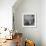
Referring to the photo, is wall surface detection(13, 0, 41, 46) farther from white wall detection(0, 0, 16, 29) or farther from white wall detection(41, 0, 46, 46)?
white wall detection(0, 0, 16, 29)

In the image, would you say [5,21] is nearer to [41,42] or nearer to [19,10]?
[19,10]

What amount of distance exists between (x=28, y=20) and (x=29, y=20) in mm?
42

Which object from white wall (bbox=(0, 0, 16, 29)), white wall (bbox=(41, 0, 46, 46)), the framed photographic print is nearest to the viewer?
white wall (bbox=(0, 0, 16, 29))

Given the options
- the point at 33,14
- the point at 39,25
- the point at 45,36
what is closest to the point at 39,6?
the point at 33,14

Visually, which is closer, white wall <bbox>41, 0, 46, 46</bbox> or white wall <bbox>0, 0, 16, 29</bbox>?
white wall <bbox>0, 0, 16, 29</bbox>

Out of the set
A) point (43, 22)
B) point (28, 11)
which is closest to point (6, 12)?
point (28, 11)

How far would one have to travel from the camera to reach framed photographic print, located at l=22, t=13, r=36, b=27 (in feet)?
15.3

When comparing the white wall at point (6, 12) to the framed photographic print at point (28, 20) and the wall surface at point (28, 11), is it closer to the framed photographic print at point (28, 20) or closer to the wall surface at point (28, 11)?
the wall surface at point (28, 11)

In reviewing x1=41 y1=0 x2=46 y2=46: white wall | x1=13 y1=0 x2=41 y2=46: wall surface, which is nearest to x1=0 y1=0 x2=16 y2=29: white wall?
x1=13 y1=0 x2=41 y2=46: wall surface

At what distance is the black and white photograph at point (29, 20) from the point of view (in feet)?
15.3

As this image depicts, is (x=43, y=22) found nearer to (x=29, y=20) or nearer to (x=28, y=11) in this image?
(x=29, y=20)

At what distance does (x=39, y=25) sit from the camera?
471 centimetres

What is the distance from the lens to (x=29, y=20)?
470 cm

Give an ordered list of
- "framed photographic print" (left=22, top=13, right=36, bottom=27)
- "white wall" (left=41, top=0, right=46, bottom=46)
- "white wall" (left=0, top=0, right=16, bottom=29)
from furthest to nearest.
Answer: "framed photographic print" (left=22, top=13, right=36, bottom=27)
"white wall" (left=41, top=0, right=46, bottom=46)
"white wall" (left=0, top=0, right=16, bottom=29)
